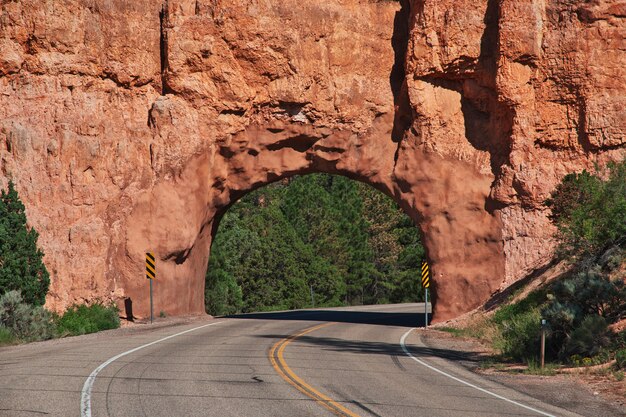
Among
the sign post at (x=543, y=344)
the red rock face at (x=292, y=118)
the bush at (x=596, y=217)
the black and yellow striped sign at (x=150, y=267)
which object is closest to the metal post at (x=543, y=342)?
the sign post at (x=543, y=344)

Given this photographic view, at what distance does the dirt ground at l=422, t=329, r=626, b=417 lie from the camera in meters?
14.2

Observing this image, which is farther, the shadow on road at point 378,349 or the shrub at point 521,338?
the shadow on road at point 378,349

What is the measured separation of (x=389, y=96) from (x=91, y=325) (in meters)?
16.1

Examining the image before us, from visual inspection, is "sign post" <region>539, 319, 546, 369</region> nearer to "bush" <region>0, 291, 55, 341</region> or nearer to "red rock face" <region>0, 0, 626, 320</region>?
"bush" <region>0, 291, 55, 341</region>

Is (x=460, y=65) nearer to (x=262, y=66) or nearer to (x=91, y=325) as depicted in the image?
(x=262, y=66)

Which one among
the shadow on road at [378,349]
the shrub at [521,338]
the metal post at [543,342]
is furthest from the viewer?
the shadow on road at [378,349]

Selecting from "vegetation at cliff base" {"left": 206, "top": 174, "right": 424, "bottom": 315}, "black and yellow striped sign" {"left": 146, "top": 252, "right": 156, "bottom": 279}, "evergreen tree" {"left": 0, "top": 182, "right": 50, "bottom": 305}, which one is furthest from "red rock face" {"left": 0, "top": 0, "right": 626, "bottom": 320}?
"vegetation at cliff base" {"left": 206, "top": 174, "right": 424, "bottom": 315}

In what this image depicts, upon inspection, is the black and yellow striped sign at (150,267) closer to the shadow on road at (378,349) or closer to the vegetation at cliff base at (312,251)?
the shadow on road at (378,349)

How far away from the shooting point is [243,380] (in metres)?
16.1

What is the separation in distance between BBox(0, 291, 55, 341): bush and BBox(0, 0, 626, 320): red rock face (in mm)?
6988

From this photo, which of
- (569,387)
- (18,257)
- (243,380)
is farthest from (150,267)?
(569,387)

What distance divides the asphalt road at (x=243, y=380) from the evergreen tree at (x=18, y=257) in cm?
430

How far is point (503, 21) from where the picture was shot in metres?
35.6

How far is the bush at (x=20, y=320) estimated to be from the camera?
2622 cm
